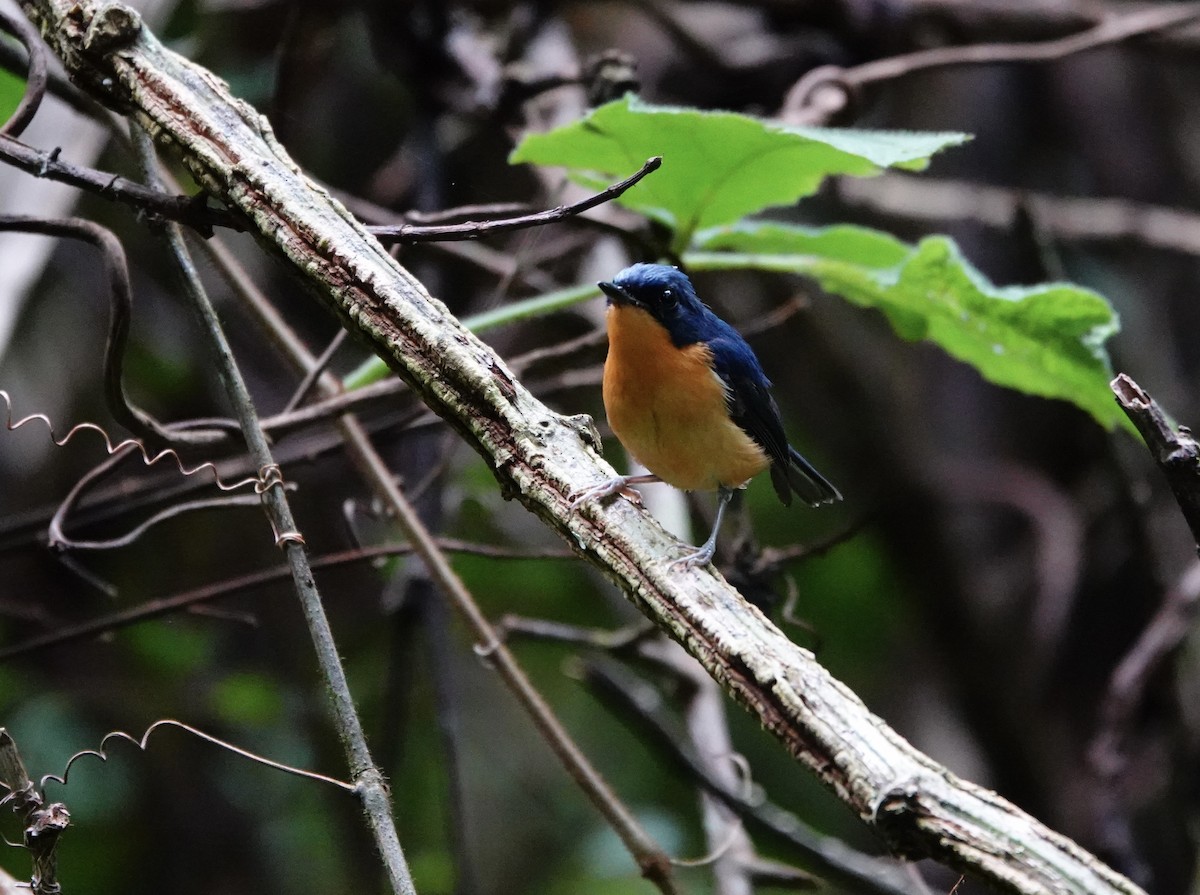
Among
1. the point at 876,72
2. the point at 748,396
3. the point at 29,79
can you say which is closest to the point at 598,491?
the point at 29,79

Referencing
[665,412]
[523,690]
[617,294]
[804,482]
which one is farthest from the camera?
[804,482]

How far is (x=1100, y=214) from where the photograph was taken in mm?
4281

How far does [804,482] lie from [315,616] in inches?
64.0

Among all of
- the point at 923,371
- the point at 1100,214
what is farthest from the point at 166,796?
the point at 1100,214

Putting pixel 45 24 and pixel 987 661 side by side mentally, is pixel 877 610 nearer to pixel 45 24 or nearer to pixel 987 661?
pixel 987 661

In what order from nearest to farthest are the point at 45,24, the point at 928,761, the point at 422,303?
Result: 1. the point at 928,761
2. the point at 422,303
3. the point at 45,24

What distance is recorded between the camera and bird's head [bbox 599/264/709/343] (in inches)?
87.0

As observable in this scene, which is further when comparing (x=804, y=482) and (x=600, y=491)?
(x=804, y=482)

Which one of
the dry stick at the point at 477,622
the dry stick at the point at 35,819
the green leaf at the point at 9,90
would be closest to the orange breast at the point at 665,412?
the dry stick at the point at 477,622

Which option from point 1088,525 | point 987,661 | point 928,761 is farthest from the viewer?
point 1088,525

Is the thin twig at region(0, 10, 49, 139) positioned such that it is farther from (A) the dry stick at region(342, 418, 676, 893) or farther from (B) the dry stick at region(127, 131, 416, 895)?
(A) the dry stick at region(342, 418, 676, 893)

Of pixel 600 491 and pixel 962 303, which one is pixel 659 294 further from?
pixel 600 491

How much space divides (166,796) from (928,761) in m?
3.32

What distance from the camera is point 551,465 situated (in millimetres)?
1274
